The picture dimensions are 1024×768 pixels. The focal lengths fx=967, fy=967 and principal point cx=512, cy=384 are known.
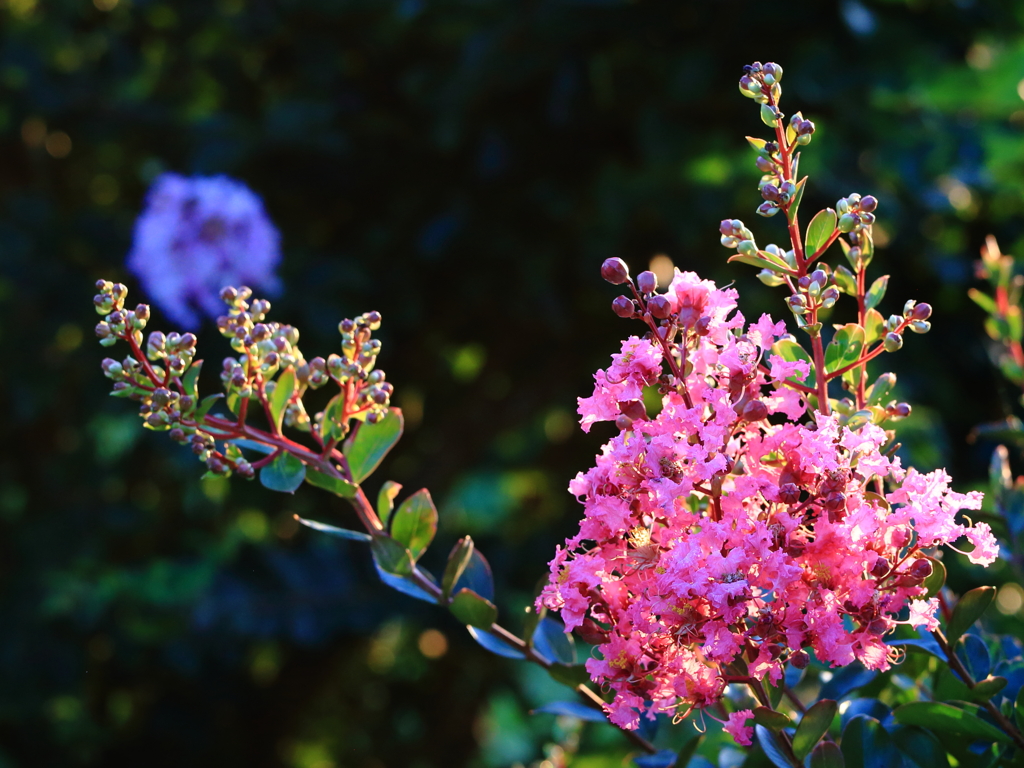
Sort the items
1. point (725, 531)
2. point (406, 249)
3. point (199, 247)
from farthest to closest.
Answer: point (406, 249) < point (199, 247) < point (725, 531)

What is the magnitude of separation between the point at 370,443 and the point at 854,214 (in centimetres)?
29

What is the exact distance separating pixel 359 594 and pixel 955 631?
1.42 m

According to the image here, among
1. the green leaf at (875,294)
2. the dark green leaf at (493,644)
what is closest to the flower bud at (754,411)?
the green leaf at (875,294)

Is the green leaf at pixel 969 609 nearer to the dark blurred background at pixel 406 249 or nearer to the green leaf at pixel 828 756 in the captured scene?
the green leaf at pixel 828 756

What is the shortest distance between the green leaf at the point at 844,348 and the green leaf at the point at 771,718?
0.55 ft

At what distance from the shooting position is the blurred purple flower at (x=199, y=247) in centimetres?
158

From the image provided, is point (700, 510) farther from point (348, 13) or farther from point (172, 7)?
point (172, 7)

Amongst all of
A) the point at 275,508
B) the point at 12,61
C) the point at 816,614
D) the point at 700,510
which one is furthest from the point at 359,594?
the point at 816,614

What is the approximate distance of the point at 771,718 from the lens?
0.44 meters

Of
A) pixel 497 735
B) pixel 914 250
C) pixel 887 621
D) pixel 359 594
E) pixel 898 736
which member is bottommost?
pixel 497 735

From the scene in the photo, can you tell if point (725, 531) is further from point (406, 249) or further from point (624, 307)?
point (406, 249)

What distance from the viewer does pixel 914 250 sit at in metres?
1.57

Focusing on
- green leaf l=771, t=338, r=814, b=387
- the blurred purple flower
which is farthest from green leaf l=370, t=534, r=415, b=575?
the blurred purple flower

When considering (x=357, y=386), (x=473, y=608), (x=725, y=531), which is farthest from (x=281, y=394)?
(x=725, y=531)
